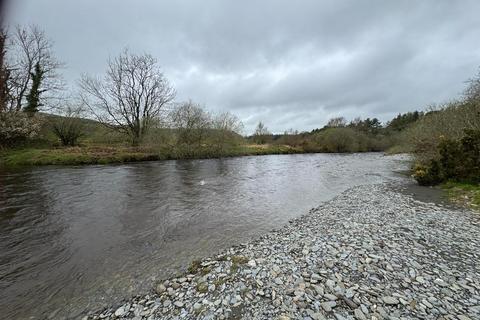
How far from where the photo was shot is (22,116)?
2600cm

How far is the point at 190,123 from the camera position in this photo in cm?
3331

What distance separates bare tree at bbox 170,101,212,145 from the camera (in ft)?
108

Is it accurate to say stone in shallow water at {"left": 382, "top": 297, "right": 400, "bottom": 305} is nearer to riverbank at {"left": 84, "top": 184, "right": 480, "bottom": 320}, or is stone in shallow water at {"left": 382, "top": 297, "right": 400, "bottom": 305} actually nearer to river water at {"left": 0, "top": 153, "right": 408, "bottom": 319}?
riverbank at {"left": 84, "top": 184, "right": 480, "bottom": 320}

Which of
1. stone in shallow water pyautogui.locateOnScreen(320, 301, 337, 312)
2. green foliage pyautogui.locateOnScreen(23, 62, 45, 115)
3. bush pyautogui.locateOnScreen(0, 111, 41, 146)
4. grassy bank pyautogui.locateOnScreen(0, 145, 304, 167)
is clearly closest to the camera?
stone in shallow water pyautogui.locateOnScreen(320, 301, 337, 312)

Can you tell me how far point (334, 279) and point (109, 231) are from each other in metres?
6.90

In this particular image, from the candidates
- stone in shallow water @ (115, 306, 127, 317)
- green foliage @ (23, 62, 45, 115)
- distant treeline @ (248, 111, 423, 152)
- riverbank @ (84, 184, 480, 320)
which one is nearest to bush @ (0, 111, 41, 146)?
green foliage @ (23, 62, 45, 115)

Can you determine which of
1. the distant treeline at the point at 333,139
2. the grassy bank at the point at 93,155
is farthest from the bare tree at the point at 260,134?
the grassy bank at the point at 93,155

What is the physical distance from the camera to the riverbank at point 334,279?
3.26 m

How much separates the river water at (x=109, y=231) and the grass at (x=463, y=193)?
5259mm

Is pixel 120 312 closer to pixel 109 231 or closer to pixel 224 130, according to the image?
pixel 109 231

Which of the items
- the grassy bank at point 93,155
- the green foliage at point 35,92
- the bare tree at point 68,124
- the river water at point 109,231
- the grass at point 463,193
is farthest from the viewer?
the bare tree at point 68,124

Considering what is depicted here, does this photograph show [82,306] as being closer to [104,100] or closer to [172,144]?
[172,144]

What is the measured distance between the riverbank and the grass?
11.2 feet

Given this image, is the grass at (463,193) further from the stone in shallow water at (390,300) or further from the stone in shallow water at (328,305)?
the stone in shallow water at (328,305)
